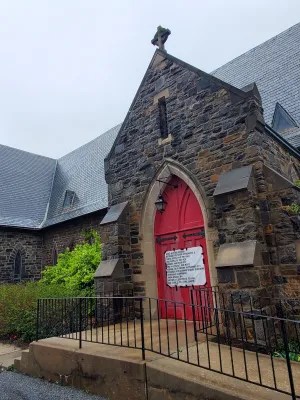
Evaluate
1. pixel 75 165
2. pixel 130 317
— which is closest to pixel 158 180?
pixel 130 317

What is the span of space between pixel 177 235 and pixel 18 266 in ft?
36.3

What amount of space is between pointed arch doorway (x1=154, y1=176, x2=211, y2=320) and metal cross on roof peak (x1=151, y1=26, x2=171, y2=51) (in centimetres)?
413

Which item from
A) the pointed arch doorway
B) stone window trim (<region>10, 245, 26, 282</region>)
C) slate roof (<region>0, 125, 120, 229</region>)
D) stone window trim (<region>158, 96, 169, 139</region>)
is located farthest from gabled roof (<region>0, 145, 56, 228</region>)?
stone window trim (<region>158, 96, 169, 139</region>)

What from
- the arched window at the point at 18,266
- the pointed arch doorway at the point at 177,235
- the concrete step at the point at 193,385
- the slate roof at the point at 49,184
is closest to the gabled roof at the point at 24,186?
the slate roof at the point at 49,184

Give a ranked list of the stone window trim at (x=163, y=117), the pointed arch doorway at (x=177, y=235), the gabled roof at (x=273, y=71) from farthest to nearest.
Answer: the gabled roof at (x=273, y=71)
the stone window trim at (x=163, y=117)
the pointed arch doorway at (x=177, y=235)

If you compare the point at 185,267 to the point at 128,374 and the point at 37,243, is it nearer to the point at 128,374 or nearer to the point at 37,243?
the point at 128,374

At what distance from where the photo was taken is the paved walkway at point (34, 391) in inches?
183

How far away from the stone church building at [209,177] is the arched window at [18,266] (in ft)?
20.1

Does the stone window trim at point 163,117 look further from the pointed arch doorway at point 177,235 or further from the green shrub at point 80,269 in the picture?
the green shrub at point 80,269

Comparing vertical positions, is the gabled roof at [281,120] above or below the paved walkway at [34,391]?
above

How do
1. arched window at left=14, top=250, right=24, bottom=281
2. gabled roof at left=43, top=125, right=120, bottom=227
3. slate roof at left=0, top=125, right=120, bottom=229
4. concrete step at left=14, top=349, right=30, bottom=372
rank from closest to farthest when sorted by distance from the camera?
1. concrete step at left=14, top=349, right=30, bottom=372
2. gabled roof at left=43, top=125, right=120, bottom=227
3. slate roof at left=0, top=125, right=120, bottom=229
4. arched window at left=14, top=250, right=24, bottom=281

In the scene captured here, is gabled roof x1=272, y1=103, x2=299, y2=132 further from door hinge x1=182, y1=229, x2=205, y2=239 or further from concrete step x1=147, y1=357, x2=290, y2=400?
concrete step x1=147, y1=357, x2=290, y2=400

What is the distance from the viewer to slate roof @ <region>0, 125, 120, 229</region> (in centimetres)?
1569

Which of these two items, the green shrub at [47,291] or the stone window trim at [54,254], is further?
the stone window trim at [54,254]
